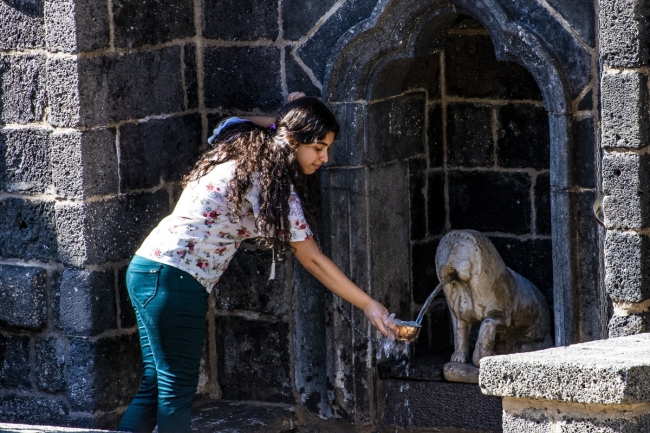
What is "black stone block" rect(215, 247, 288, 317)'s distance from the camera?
6402mm

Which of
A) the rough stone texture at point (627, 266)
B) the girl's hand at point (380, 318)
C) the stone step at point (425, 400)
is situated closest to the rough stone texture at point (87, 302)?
the stone step at point (425, 400)

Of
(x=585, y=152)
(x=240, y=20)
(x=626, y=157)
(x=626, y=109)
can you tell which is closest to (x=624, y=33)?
(x=626, y=109)

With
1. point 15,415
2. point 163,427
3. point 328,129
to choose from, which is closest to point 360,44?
point 328,129

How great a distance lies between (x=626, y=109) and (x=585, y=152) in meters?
0.65

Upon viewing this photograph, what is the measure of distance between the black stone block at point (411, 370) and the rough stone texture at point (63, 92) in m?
1.83

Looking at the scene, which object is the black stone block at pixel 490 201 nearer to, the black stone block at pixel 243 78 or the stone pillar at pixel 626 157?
the black stone block at pixel 243 78

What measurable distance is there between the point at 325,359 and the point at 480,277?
84 centimetres

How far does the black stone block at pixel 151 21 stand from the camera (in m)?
5.95

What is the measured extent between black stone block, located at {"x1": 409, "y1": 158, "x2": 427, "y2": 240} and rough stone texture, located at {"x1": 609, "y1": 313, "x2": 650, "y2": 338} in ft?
5.21

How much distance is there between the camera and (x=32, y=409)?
6.28 meters

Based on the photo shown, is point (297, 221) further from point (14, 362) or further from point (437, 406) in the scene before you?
point (14, 362)

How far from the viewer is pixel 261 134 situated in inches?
204

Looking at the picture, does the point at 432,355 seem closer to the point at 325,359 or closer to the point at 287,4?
the point at 325,359

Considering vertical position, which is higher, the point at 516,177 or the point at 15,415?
the point at 516,177
